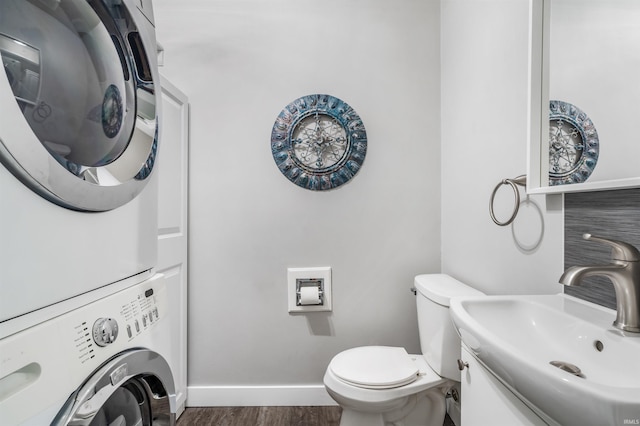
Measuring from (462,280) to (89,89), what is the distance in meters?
1.58

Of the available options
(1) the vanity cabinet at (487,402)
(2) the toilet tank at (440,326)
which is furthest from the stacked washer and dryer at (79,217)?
(2) the toilet tank at (440,326)

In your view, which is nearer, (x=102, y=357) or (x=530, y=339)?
(x=102, y=357)

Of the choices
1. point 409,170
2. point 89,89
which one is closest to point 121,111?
point 89,89

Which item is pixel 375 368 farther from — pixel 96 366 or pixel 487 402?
pixel 96 366

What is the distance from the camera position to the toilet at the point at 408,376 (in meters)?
1.23

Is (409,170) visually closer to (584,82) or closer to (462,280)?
(462,280)

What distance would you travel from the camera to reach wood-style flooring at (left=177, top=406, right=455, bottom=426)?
5.16 ft

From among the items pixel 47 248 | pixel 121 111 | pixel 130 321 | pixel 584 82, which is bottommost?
pixel 130 321

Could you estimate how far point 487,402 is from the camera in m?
0.77

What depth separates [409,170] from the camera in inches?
69.5

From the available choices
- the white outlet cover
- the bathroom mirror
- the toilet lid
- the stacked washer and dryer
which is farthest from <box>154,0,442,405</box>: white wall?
the stacked washer and dryer

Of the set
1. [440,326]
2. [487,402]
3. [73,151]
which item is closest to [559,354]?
[487,402]

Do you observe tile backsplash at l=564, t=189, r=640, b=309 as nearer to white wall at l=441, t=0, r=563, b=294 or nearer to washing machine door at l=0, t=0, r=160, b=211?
white wall at l=441, t=0, r=563, b=294

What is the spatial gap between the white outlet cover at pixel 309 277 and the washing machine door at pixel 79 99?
1083mm
